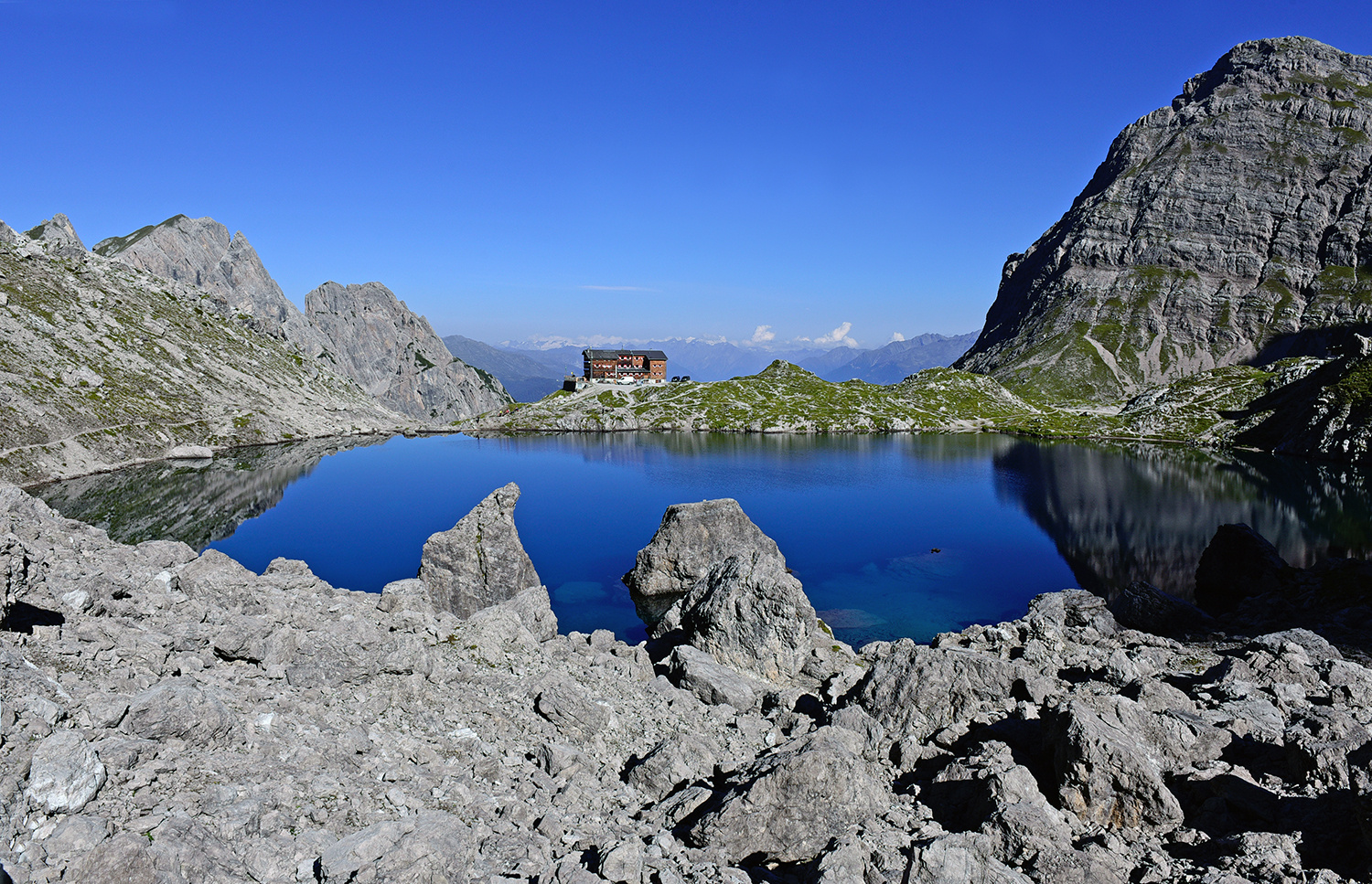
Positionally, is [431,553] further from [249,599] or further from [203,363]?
[203,363]

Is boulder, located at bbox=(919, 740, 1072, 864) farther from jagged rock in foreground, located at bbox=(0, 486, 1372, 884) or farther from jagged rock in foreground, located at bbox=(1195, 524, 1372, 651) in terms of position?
jagged rock in foreground, located at bbox=(1195, 524, 1372, 651)

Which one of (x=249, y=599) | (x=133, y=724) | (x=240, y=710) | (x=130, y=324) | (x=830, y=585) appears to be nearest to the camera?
(x=133, y=724)

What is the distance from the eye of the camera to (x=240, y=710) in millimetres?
18062

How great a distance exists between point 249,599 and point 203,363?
190900 millimetres

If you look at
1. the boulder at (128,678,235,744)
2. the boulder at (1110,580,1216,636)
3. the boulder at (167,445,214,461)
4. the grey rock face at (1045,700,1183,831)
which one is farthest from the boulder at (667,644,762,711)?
the boulder at (167,445,214,461)

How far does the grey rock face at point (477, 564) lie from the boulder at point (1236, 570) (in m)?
50.0

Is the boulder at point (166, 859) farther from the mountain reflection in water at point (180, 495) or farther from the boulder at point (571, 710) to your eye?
the mountain reflection in water at point (180, 495)

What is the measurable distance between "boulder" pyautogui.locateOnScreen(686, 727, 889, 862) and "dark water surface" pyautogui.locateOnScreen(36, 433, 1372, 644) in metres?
30.2

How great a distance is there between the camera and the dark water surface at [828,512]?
198ft

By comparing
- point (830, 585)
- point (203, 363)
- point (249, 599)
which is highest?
point (203, 363)

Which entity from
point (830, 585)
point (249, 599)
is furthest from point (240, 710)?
point (830, 585)

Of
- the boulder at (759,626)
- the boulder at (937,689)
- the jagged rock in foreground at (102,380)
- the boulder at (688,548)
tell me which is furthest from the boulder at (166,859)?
the jagged rock in foreground at (102,380)

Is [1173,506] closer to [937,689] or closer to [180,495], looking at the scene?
[937,689]

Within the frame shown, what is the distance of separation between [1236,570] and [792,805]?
53482 mm
